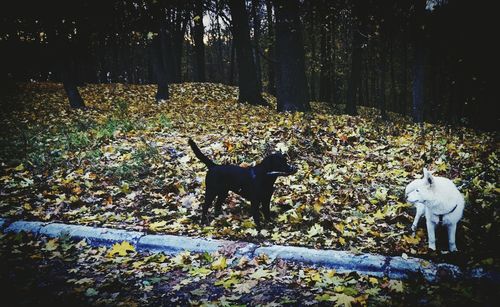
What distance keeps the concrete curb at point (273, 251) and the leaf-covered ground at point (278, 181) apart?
0.21 metres

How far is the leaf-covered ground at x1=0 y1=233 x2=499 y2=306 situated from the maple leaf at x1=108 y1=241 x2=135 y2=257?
0.04 feet

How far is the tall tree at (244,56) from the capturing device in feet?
51.9

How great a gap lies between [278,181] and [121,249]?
9.44 feet

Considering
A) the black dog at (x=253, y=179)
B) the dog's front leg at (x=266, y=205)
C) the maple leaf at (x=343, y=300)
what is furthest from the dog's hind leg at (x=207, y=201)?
the maple leaf at (x=343, y=300)

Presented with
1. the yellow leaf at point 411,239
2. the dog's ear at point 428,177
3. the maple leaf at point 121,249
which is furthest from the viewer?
the maple leaf at point 121,249

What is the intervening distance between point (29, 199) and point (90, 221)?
1722 millimetres

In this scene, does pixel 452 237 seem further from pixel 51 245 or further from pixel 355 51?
pixel 355 51


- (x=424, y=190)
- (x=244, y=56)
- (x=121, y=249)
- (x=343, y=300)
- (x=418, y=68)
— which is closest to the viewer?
(x=343, y=300)

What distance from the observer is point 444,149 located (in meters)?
6.78

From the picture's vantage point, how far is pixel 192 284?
11.4 feet

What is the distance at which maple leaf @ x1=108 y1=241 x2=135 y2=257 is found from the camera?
418cm

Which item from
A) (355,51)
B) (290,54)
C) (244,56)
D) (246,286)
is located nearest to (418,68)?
(355,51)

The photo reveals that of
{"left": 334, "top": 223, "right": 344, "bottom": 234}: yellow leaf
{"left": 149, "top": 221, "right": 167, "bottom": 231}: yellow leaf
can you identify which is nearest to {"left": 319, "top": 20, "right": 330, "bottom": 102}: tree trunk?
{"left": 334, "top": 223, "right": 344, "bottom": 234}: yellow leaf

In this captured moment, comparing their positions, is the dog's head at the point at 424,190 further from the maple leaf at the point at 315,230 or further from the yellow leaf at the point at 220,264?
the yellow leaf at the point at 220,264
